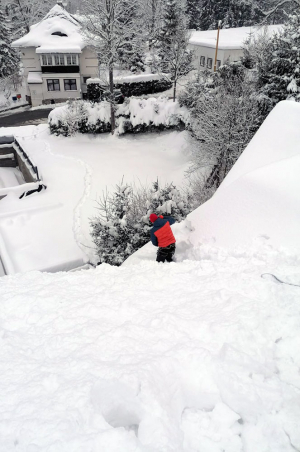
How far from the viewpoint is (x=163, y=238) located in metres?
8.07

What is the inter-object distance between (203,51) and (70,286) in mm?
33665

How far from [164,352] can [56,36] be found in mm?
37642

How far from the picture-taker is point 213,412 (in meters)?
3.60

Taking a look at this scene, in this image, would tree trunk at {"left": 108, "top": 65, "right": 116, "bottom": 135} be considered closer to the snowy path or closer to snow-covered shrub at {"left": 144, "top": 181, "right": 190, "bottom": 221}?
snow-covered shrub at {"left": 144, "top": 181, "right": 190, "bottom": 221}

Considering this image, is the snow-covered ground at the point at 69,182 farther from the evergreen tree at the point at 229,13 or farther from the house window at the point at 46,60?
the evergreen tree at the point at 229,13

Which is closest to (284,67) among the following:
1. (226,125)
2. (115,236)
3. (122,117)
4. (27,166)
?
(226,125)

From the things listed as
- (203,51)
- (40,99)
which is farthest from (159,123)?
(40,99)

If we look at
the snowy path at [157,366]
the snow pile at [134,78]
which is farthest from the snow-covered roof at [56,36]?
the snowy path at [157,366]

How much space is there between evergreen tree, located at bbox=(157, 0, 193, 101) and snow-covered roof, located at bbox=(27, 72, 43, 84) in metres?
12.7

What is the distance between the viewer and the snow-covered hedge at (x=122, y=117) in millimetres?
23953

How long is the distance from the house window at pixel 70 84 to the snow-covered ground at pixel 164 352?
3169 cm

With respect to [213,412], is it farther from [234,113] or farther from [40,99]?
[40,99]

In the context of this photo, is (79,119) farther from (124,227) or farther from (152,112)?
(124,227)

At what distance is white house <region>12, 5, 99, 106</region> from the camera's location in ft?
107
